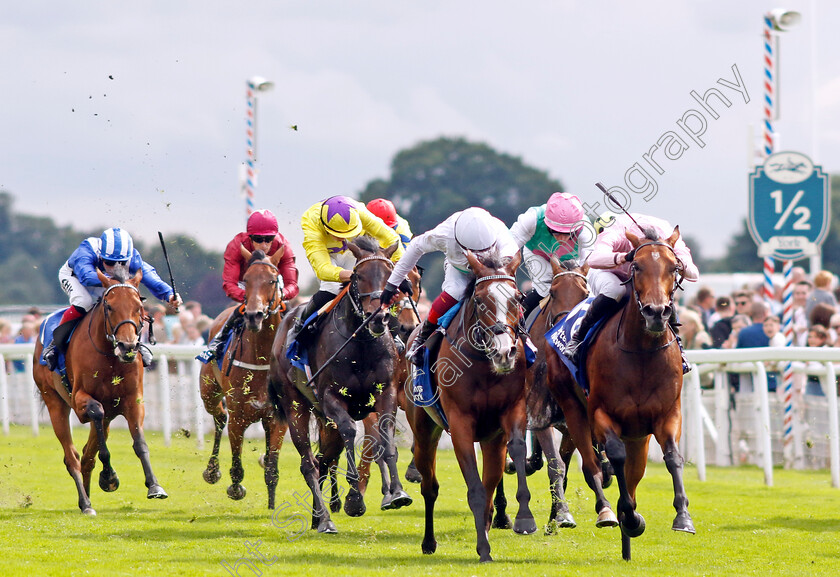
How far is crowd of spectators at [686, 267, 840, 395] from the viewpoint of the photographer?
1272 cm

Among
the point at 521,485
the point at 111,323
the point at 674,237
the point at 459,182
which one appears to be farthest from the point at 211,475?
the point at 459,182

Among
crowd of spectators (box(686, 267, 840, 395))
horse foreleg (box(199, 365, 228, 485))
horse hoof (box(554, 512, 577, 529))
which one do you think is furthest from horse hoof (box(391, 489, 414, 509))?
crowd of spectators (box(686, 267, 840, 395))

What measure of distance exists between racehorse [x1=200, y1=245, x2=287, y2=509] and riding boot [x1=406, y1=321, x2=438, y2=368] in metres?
1.79

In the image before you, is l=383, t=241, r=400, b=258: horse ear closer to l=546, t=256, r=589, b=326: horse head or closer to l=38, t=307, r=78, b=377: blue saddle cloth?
l=546, t=256, r=589, b=326: horse head

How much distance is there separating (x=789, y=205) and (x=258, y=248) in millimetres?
5853

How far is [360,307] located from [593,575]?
2.58 meters

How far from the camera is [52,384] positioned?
1084 cm

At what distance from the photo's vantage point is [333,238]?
9.14 metres

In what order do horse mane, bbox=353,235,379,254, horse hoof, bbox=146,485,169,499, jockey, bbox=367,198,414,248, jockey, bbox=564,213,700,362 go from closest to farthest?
jockey, bbox=564,213,700,362, horse mane, bbox=353,235,379,254, horse hoof, bbox=146,485,169,499, jockey, bbox=367,198,414,248

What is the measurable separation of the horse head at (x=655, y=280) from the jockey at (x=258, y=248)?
3.78 metres

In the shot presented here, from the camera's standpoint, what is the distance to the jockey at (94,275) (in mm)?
10109

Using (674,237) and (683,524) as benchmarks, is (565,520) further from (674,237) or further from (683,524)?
(674,237)

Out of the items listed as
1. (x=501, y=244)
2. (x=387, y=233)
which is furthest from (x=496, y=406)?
(x=387, y=233)

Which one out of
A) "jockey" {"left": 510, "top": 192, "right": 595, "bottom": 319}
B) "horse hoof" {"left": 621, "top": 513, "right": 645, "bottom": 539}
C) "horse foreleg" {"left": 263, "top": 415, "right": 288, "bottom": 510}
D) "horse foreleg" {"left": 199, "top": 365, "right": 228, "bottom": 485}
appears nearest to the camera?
"horse hoof" {"left": 621, "top": 513, "right": 645, "bottom": 539}
